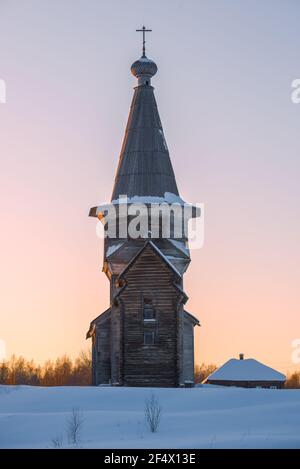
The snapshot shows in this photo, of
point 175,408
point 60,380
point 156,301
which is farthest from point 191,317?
point 60,380

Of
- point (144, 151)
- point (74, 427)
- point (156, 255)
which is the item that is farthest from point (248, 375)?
point (74, 427)

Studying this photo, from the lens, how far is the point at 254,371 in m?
62.0

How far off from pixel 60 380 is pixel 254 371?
4844 cm

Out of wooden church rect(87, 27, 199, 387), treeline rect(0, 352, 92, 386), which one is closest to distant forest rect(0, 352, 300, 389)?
treeline rect(0, 352, 92, 386)

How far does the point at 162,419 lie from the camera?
28500 mm

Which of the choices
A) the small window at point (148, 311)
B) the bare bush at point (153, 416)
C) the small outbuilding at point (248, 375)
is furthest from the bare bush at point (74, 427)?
the small outbuilding at point (248, 375)

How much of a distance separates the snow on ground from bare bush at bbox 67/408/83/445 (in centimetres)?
17

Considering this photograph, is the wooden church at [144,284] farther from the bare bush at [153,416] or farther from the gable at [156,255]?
the bare bush at [153,416]

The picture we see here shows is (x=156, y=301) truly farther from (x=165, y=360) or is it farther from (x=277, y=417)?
(x=277, y=417)

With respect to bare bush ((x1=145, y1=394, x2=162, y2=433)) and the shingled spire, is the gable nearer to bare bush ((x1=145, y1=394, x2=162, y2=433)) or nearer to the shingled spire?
the shingled spire

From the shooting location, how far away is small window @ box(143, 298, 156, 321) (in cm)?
3985

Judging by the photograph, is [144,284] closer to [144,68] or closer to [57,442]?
[144,68]

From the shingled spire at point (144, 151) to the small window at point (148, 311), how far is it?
4.96 metres

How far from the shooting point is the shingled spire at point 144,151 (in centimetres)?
4266
